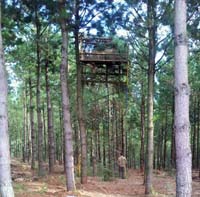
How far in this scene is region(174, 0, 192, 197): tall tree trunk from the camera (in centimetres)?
620

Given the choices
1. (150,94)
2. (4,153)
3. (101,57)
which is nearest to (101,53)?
(101,57)

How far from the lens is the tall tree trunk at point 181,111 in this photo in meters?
6.20

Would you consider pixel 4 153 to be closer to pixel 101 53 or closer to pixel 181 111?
pixel 181 111

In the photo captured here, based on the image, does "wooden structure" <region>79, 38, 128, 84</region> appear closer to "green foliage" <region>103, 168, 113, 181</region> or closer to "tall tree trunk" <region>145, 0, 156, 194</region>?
"tall tree trunk" <region>145, 0, 156, 194</region>

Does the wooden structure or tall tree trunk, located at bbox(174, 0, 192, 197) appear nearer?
tall tree trunk, located at bbox(174, 0, 192, 197)

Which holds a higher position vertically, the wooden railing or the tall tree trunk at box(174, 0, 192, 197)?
the wooden railing

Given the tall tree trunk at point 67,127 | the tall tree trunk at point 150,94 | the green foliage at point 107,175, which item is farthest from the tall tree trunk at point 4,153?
the green foliage at point 107,175

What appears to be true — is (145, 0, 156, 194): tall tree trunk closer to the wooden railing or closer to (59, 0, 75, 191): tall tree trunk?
the wooden railing

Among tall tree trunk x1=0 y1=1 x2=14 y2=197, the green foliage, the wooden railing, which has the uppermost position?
the wooden railing

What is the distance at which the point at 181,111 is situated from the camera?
6.34m

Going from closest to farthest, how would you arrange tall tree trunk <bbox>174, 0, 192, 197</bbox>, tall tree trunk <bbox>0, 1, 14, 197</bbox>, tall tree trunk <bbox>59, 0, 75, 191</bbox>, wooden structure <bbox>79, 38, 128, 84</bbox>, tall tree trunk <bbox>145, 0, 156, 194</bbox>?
tall tree trunk <bbox>174, 0, 192, 197</bbox>
tall tree trunk <bbox>0, 1, 14, 197</bbox>
tall tree trunk <bbox>59, 0, 75, 191</bbox>
tall tree trunk <bbox>145, 0, 156, 194</bbox>
wooden structure <bbox>79, 38, 128, 84</bbox>

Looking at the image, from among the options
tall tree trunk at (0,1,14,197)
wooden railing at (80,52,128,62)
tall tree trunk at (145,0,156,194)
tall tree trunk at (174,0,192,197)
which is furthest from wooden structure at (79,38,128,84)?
tall tree trunk at (174,0,192,197)

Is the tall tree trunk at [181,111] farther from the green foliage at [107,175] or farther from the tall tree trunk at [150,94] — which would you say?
the green foliage at [107,175]

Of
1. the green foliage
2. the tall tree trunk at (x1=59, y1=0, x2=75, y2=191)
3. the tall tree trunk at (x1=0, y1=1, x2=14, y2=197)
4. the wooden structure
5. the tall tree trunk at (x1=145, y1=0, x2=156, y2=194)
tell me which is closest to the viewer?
the tall tree trunk at (x1=0, y1=1, x2=14, y2=197)
